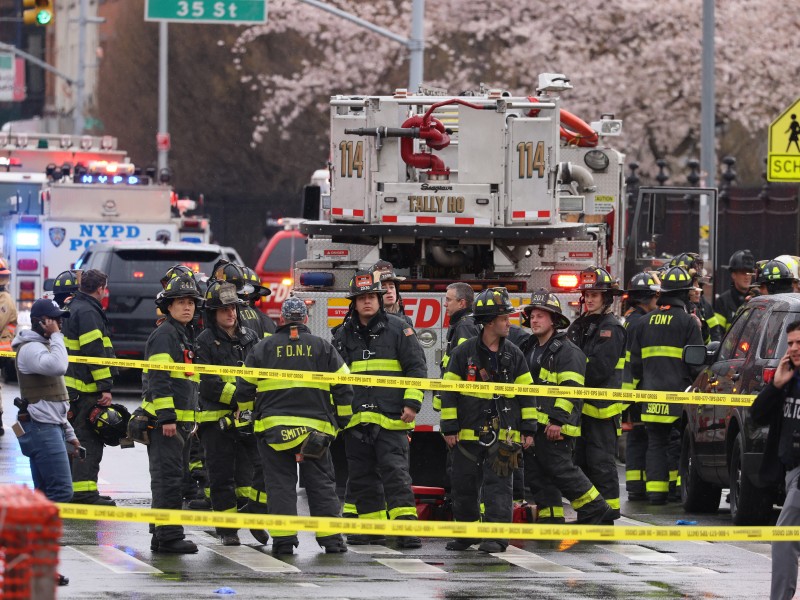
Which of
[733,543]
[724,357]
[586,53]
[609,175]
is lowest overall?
[733,543]

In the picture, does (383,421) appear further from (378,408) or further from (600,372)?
(600,372)

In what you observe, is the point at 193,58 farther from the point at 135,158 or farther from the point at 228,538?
the point at 228,538

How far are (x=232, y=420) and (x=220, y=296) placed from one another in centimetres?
81

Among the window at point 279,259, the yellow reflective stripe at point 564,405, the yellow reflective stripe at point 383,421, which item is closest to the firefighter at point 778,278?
the yellow reflective stripe at point 564,405

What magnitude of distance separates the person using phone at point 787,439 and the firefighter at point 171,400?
3.93 metres

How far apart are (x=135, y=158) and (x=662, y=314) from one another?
38.1 m

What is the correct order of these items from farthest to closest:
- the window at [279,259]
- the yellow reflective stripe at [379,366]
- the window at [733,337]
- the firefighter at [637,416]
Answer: the window at [279,259]
the firefighter at [637,416]
the window at [733,337]
the yellow reflective stripe at [379,366]

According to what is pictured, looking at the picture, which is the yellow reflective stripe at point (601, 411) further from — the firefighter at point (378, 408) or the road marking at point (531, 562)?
→ the road marking at point (531, 562)

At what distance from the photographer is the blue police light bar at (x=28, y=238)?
2539 centimetres

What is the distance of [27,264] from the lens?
2533 cm

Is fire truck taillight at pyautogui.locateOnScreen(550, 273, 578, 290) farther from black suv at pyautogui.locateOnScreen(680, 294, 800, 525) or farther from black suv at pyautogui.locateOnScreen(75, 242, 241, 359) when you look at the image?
black suv at pyautogui.locateOnScreen(75, 242, 241, 359)

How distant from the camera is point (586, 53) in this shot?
37281 millimetres

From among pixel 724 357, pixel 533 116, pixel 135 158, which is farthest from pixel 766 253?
pixel 135 158

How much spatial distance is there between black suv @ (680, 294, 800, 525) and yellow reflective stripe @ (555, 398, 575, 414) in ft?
3.80
